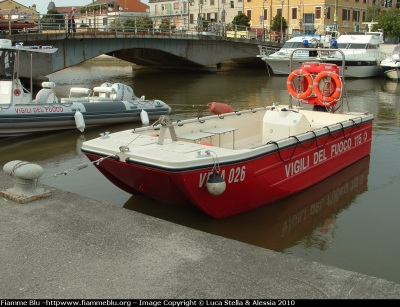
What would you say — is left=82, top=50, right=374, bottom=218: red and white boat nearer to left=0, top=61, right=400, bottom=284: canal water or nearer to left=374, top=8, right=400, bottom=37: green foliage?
left=0, top=61, right=400, bottom=284: canal water

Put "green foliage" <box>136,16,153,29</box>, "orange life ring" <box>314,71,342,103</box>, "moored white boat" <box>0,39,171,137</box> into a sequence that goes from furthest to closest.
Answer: "green foliage" <box>136,16,153,29</box> → "moored white boat" <box>0,39,171,137</box> → "orange life ring" <box>314,71,342,103</box>

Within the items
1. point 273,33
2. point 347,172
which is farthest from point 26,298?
point 273,33

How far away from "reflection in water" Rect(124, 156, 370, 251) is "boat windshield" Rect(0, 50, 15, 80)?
258 inches

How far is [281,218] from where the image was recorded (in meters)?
7.87

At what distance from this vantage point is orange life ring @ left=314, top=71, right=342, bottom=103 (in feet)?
33.9

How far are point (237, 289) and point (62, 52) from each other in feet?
80.9

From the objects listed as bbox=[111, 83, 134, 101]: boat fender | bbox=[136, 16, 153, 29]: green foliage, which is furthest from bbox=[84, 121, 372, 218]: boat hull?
bbox=[136, 16, 153, 29]: green foliage

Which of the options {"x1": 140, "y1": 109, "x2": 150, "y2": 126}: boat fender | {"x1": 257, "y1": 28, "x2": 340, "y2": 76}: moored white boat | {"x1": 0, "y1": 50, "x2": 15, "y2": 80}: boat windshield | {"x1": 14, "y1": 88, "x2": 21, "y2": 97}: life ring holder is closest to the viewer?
{"x1": 0, "y1": 50, "x2": 15, "y2": 80}: boat windshield

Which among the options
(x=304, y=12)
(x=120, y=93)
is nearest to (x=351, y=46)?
(x=120, y=93)

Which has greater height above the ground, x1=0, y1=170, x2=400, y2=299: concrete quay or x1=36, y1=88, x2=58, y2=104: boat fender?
x1=36, y1=88, x2=58, y2=104: boat fender

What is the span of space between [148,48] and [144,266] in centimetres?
2865

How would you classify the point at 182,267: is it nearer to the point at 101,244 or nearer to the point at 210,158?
the point at 101,244

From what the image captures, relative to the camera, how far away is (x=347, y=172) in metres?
10.2

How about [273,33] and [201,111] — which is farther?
[273,33]
